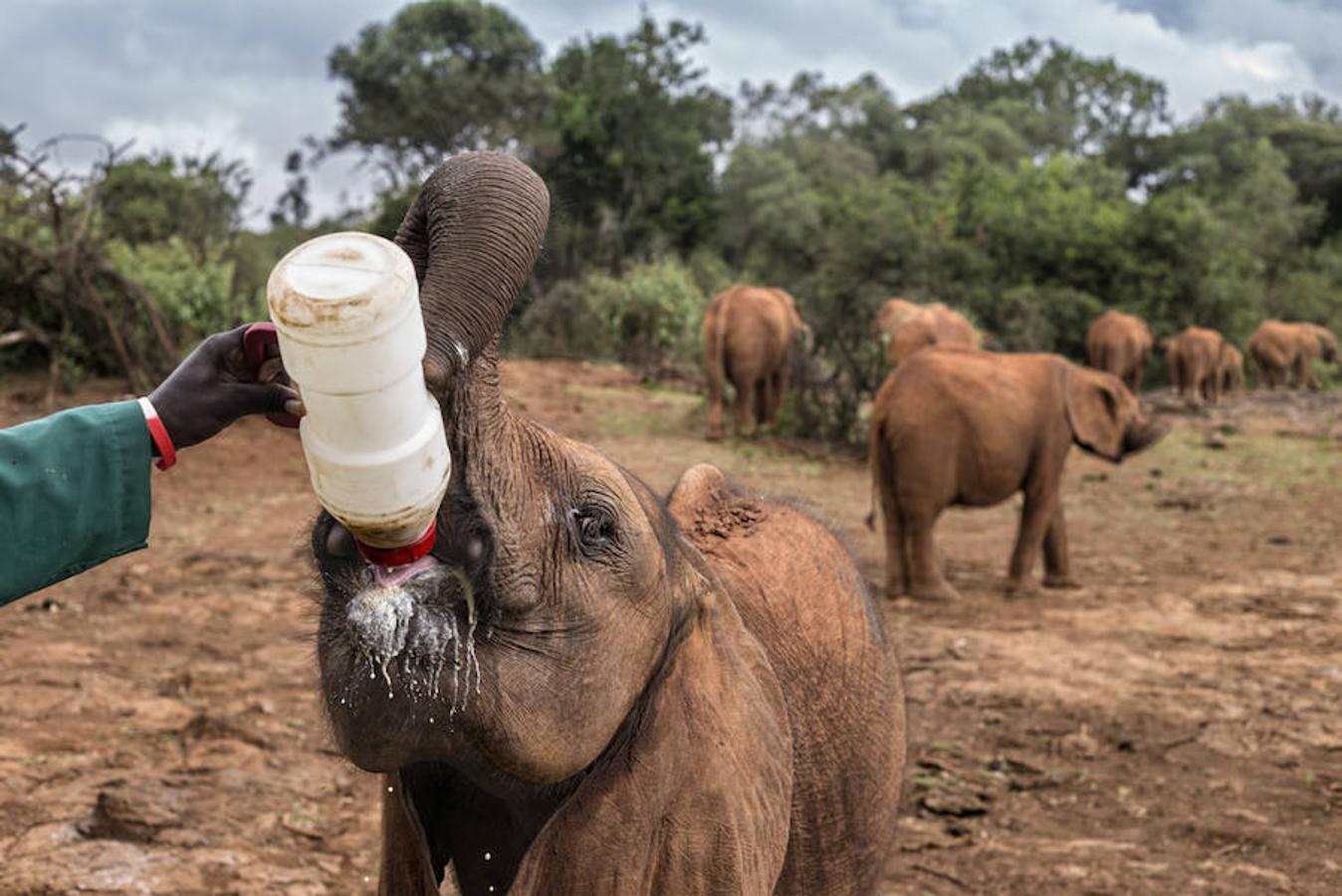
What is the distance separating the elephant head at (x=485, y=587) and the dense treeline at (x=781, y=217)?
1141cm

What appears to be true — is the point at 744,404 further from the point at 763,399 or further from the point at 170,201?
the point at 170,201

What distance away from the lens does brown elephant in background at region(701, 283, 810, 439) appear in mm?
16891

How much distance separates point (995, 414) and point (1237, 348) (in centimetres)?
2276

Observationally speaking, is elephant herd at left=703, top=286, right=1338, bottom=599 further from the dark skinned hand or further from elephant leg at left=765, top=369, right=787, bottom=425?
the dark skinned hand

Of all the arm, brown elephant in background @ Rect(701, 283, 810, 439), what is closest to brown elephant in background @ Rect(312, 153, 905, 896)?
the arm

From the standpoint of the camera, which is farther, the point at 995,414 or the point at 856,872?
the point at 995,414

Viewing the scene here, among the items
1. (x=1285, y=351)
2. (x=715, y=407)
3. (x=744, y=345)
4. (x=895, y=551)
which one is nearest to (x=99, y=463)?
(x=895, y=551)

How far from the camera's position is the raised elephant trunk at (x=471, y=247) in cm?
181

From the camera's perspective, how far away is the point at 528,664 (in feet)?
6.56

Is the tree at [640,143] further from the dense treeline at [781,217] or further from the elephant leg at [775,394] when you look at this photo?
the elephant leg at [775,394]

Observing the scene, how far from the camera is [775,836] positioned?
255cm

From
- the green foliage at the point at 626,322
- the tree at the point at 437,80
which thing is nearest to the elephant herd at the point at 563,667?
the green foliage at the point at 626,322

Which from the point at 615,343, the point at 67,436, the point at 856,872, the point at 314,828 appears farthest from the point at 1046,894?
the point at 615,343

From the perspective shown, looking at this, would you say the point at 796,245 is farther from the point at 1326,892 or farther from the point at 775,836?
the point at 775,836
